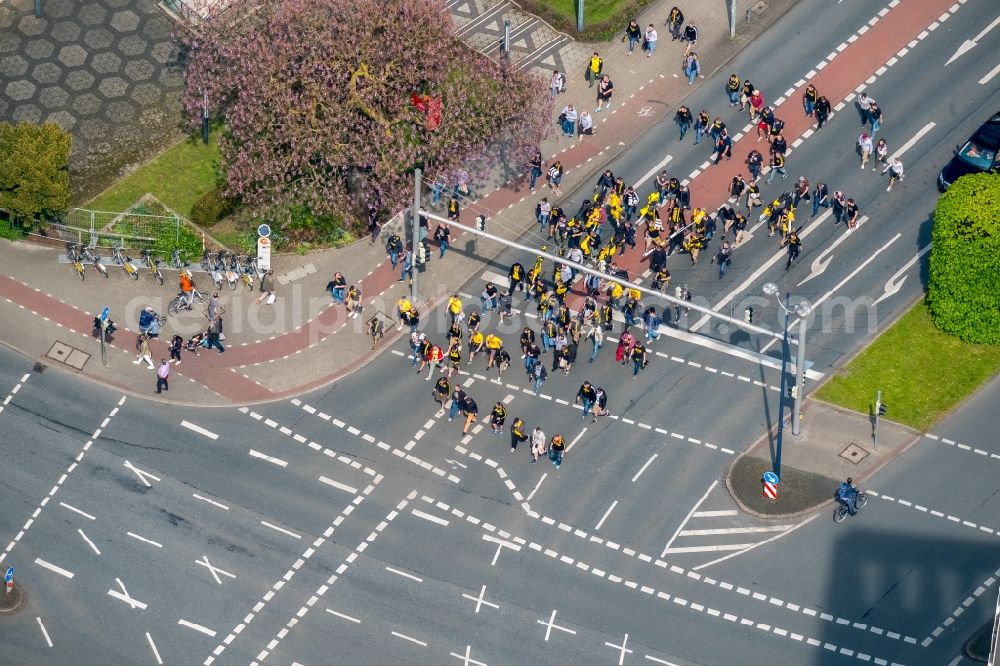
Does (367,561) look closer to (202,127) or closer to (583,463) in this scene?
(583,463)

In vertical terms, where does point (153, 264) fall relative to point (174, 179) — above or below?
below

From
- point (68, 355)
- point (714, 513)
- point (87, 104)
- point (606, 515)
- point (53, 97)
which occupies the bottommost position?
point (606, 515)

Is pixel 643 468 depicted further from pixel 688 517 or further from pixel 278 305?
pixel 278 305

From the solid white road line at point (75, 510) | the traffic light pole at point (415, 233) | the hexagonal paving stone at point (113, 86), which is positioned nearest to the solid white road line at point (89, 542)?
the solid white road line at point (75, 510)

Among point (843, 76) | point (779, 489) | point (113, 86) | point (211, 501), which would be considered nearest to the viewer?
point (779, 489)

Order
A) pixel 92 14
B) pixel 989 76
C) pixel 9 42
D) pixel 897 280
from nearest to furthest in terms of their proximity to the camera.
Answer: pixel 897 280
pixel 989 76
pixel 9 42
pixel 92 14

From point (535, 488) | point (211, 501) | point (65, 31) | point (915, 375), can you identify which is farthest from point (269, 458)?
point (915, 375)
